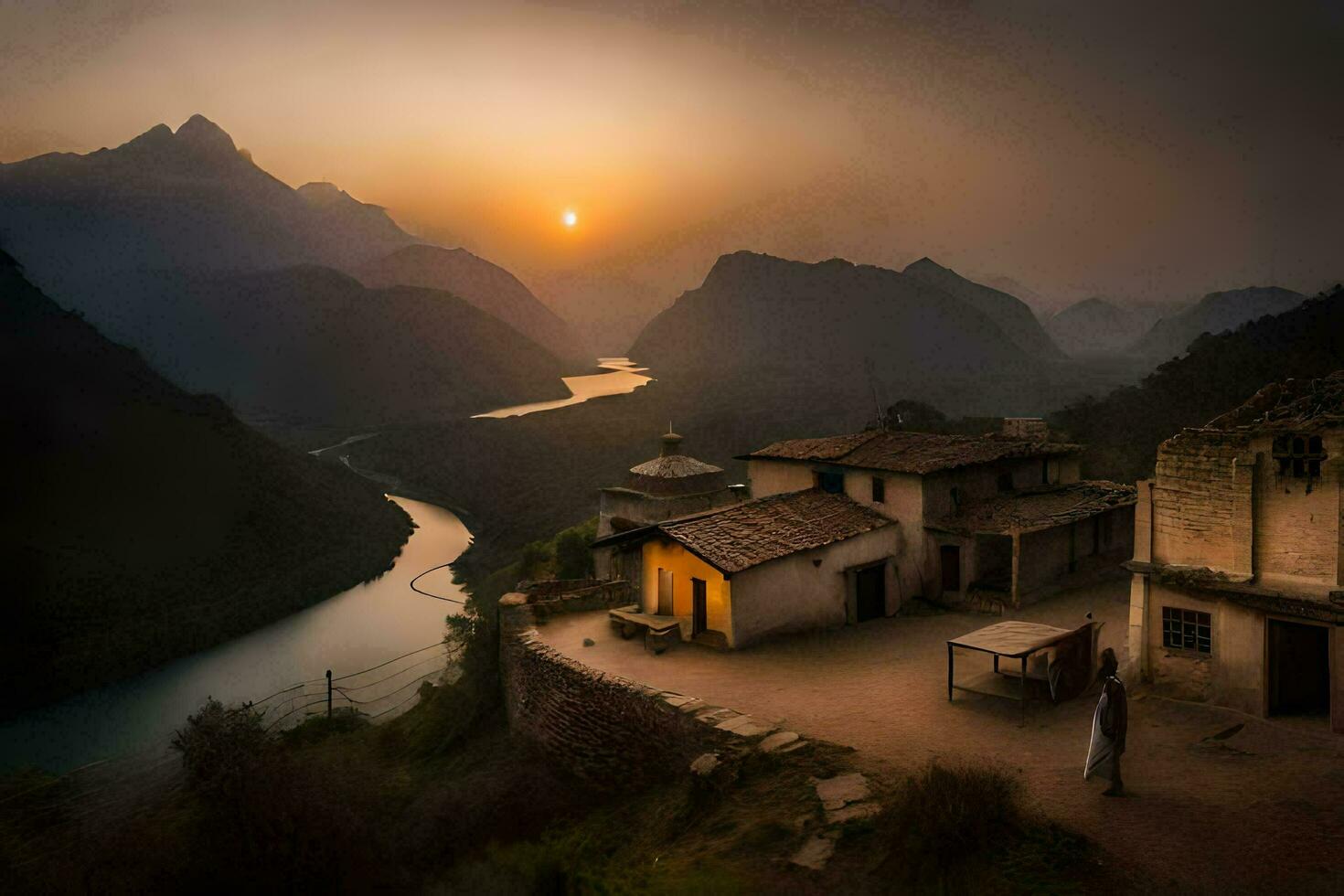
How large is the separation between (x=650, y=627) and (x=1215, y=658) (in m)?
9.80

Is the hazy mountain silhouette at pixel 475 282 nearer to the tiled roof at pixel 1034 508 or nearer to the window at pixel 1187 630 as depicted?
the tiled roof at pixel 1034 508

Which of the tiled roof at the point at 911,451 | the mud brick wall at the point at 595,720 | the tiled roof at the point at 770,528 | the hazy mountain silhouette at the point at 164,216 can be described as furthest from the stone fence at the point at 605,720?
the hazy mountain silhouette at the point at 164,216

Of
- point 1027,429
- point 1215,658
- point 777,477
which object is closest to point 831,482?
point 777,477

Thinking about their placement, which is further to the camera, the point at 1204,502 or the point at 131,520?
the point at 131,520

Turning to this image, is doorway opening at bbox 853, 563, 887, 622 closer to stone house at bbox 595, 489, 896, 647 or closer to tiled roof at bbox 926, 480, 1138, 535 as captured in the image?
stone house at bbox 595, 489, 896, 647

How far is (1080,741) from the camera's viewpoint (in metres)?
10.2

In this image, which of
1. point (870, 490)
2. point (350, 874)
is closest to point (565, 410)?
point (870, 490)

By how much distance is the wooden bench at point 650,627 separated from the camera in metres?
16.3

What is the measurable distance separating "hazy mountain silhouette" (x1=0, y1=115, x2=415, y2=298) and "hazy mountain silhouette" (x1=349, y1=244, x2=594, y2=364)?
10.7m

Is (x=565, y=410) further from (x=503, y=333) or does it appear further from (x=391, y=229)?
(x=391, y=229)

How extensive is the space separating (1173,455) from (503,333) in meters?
111

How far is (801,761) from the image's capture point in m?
10.1

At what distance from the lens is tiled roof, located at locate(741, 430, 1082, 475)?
66.0ft

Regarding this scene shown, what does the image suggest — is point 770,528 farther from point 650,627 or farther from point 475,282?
point 475,282
